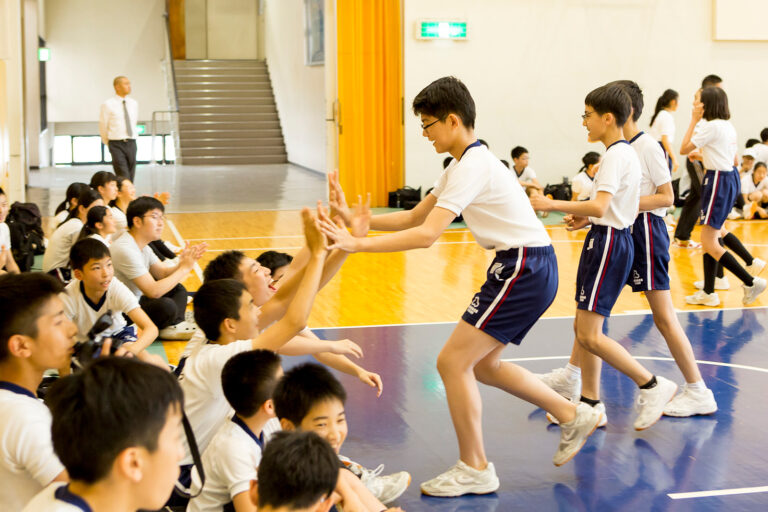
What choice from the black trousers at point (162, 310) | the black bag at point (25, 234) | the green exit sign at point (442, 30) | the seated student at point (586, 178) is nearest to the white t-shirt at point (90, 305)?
the black trousers at point (162, 310)

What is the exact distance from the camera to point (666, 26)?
1279 cm

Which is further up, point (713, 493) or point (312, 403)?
point (312, 403)

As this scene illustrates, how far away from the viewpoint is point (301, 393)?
2625 mm

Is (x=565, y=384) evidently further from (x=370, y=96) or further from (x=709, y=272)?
(x=370, y=96)

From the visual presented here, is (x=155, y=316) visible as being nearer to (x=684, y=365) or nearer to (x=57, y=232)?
(x=57, y=232)

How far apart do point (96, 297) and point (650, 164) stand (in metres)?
2.72

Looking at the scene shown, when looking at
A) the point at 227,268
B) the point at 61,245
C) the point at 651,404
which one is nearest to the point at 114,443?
the point at 227,268

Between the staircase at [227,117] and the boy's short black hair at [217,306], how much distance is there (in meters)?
17.0

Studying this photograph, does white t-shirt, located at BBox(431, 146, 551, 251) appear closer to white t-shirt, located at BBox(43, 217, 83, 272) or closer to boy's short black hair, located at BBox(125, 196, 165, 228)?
boy's short black hair, located at BBox(125, 196, 165, 228)

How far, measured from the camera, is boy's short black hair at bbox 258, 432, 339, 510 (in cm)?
189

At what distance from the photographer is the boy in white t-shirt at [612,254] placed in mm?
3986

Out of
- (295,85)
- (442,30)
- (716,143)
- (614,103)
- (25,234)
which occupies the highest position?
(442,30)

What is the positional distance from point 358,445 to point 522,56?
9653 millimetres

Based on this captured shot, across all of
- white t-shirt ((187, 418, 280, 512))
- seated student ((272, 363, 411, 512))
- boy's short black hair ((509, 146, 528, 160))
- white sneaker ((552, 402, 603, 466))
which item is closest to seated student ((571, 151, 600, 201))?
boy's short black hair ((509, 146, 528, 160))
